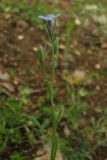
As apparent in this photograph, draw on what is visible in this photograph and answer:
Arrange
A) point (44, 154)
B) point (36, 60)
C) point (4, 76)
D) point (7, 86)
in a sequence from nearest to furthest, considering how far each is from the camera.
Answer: point (44, 154)
point (7, 86)
point (4, 76)
point (36, 60)

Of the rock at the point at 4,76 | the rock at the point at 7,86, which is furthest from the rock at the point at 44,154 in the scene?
the rock at the point at 4,76

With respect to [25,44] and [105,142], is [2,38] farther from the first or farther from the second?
[105,142]

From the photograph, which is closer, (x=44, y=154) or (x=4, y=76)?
(x=44, y=154)

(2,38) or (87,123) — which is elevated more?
(2,38)

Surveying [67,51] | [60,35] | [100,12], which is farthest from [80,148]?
[100,12]

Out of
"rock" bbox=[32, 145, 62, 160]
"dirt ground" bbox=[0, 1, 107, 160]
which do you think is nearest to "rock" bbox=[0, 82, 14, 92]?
"dirt ground" bbox=[0, 1, 107, 160]

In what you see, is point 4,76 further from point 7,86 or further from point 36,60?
point 36,60

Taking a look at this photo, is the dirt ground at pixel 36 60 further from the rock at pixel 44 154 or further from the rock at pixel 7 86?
the rock at pixel 44 154

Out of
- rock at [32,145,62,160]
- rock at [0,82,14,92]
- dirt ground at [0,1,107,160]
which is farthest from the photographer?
dirt ground at [0,1,107,160]

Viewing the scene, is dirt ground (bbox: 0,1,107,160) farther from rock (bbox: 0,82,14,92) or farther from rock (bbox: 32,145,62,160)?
rock (bbox: 32,145,62,160)

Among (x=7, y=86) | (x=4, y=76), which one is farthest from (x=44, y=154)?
(x=4, y=76)

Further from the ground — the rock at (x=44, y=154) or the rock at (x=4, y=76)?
the rock at (x=4, y=76)
